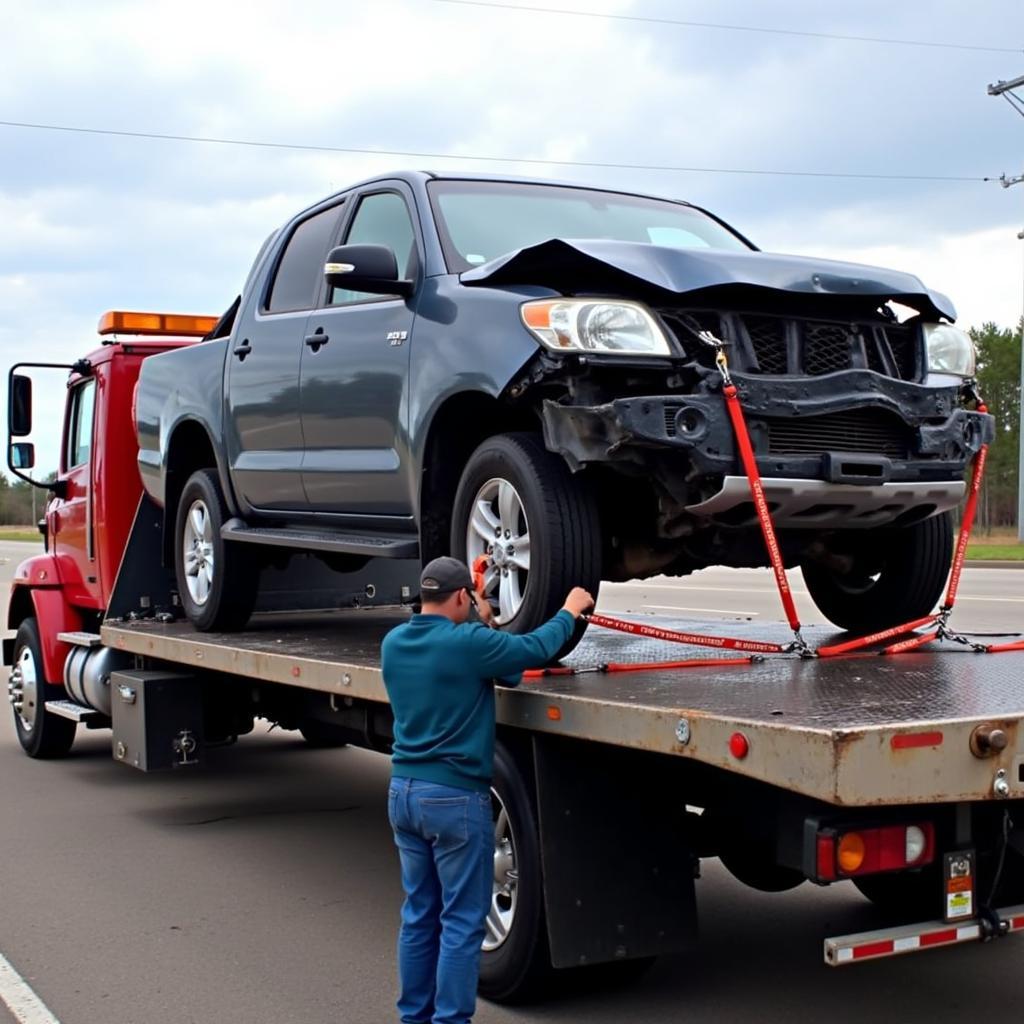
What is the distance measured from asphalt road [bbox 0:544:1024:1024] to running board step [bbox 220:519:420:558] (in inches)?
56.5

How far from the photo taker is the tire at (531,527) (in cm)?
500

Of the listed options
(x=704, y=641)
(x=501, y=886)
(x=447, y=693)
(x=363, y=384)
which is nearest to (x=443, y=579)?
(x=447, y=693)

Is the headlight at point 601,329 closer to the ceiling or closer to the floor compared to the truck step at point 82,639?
closer to the ceiling

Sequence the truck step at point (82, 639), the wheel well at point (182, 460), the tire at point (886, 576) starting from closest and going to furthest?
1. the tire at point (886, 576)
2. the wheel well at point (182, 460)
3. the truck step at point (82, 639)

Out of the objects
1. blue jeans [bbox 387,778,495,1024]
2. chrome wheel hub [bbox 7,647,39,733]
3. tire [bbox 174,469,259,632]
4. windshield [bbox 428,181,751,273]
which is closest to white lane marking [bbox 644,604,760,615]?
chrome wheel hub [bbox 7,647,39,733]

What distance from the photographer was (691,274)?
511 cm

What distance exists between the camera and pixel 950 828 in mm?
3975

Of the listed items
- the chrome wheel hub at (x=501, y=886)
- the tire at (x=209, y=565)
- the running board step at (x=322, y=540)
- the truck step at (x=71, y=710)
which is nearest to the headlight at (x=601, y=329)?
the running board step at (x=322, y=540)

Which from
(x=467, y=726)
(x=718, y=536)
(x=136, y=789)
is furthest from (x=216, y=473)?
(x=467, y=726)

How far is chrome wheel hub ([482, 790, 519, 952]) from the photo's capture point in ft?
15.7

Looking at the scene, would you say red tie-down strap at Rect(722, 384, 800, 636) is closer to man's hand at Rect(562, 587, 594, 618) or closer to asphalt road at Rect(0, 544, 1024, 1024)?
man's hand at Rect(562, 587, 594, 618)

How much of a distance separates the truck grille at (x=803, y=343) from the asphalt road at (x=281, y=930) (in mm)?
2045

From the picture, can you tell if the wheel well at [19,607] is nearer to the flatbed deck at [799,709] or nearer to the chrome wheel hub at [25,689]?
the chrome wheel hub at [25,689]

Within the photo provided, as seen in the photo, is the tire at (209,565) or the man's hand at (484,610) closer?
the man's hand at (484,610)
